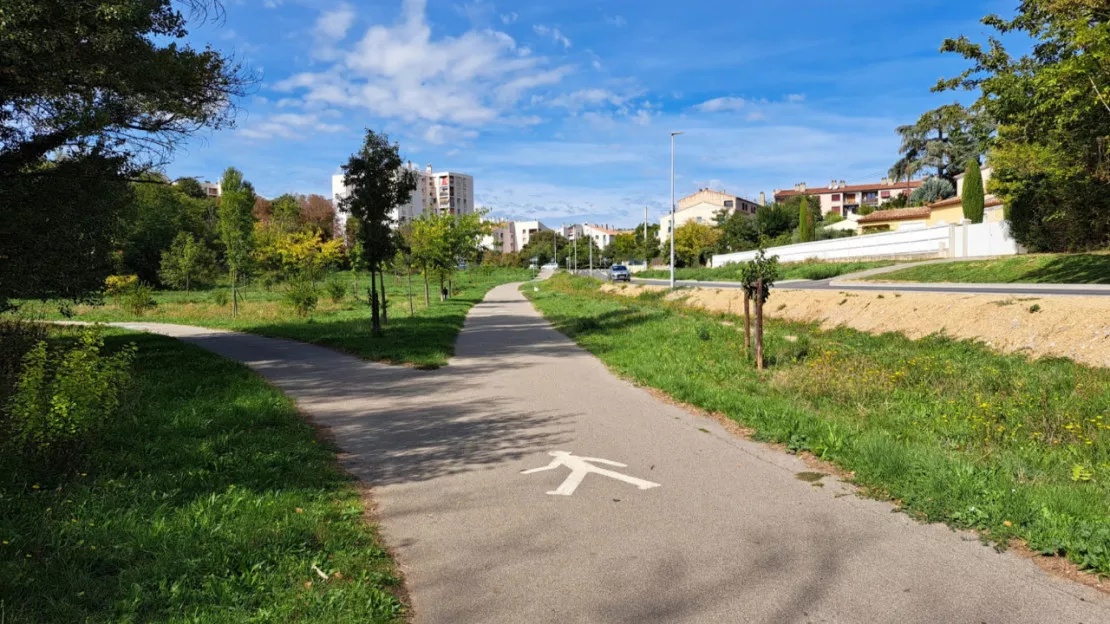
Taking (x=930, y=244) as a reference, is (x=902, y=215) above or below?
above

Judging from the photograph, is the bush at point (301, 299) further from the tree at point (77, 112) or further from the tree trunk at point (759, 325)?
the tree trunk at point (759, 325)

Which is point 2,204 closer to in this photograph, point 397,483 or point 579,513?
point 397,483

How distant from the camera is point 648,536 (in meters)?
4.25

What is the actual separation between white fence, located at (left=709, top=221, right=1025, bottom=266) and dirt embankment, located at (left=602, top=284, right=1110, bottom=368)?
624 inches

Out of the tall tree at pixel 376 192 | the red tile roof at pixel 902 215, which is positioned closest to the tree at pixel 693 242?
the red tile roof at pixel 902 215

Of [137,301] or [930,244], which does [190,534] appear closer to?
[137,301]

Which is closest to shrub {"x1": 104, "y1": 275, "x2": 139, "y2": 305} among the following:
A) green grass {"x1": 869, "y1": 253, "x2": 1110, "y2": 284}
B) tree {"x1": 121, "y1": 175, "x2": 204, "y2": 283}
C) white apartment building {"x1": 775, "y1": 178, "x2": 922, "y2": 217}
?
tree {"x1": 121, "y1": 175, "x2": 204, "y2": 283}

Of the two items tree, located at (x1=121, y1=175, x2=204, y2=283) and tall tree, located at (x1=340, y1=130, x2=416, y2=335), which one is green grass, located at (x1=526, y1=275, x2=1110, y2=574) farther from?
tree, located at (x1=121, y1=175, x2=204, y2=283)

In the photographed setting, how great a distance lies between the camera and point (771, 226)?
64438 millimetres

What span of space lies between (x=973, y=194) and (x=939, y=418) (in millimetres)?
38382

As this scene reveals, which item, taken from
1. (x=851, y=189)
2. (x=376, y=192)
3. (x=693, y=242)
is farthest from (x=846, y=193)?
(x=376, y=192)

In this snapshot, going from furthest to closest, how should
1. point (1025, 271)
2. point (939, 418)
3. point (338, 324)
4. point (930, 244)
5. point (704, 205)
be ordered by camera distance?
point (704, 205) < point (930, 244) < point (1025, 271) < point (338, 324) < point (939, 418)

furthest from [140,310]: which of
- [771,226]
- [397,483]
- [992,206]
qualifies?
[771,226]

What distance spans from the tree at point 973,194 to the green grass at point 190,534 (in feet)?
139
